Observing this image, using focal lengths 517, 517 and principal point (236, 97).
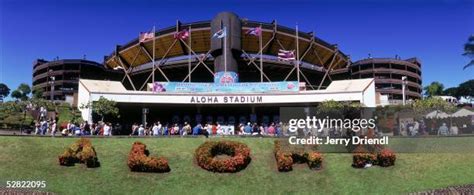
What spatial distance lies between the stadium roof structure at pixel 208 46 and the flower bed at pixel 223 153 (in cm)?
3683

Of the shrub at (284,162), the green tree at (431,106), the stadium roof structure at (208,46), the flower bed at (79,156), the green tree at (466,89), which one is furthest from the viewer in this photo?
the green tree at (466,89)

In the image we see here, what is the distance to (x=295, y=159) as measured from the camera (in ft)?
110

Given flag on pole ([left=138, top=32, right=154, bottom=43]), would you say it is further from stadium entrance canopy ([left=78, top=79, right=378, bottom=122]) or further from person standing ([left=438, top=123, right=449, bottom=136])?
person standing ([left=438, top=123, right=449, bottom=136])

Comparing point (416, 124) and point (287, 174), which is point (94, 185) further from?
point (416, 124)

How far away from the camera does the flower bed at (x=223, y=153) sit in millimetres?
32406

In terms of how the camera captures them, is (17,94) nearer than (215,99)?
No

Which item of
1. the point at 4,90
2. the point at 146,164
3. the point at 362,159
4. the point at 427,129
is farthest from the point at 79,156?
the point at 4,90

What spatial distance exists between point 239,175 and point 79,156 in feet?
34.0

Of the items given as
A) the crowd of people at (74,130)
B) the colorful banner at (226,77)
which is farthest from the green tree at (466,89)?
the crowd of people at (74,130)

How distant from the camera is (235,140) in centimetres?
3731

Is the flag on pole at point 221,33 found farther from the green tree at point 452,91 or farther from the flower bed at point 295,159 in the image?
the green tree at point 452,91

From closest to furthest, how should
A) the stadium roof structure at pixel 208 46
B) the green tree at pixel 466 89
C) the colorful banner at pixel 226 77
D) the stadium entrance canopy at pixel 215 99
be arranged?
the stadium entrance canopy at pixel 215 99 < the colorful banner at pixel 226 77 < the stadium roof structure at pixel 208 46 < the green tree at pixel 466 89

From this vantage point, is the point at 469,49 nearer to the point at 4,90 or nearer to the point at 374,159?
the point at 374,159
